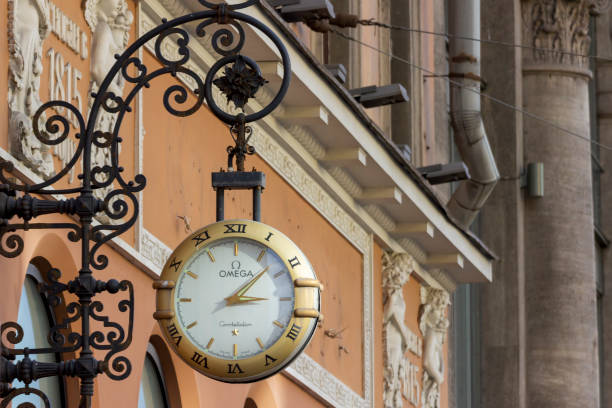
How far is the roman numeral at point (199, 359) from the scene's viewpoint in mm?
7070

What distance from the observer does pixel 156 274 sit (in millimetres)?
9906

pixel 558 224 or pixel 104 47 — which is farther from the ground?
pixel 558 224

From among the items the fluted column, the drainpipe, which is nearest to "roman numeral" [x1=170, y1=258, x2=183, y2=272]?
the drainpipe

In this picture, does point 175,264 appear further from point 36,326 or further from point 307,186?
point 307,186

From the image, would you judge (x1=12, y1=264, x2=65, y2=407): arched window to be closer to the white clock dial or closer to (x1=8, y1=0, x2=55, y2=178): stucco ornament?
(x1=8, y1=0, x2=55, y2=178): stucco ornament

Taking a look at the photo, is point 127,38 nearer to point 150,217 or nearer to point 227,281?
point 150,217

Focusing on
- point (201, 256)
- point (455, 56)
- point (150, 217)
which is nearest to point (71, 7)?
point (150, 217)

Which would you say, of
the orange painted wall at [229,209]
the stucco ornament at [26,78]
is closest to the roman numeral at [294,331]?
the stucco ornament at [26,78]

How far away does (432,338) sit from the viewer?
661 inches

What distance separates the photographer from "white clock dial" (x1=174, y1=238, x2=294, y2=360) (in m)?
7.09

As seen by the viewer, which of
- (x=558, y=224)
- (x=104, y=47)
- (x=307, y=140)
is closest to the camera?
(x=104, y=47)

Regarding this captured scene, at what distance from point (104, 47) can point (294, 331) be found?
2.80 metres

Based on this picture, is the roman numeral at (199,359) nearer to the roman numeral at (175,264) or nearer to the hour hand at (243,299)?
the hour hand at (243,299)

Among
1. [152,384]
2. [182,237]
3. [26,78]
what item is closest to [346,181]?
[182,237]
